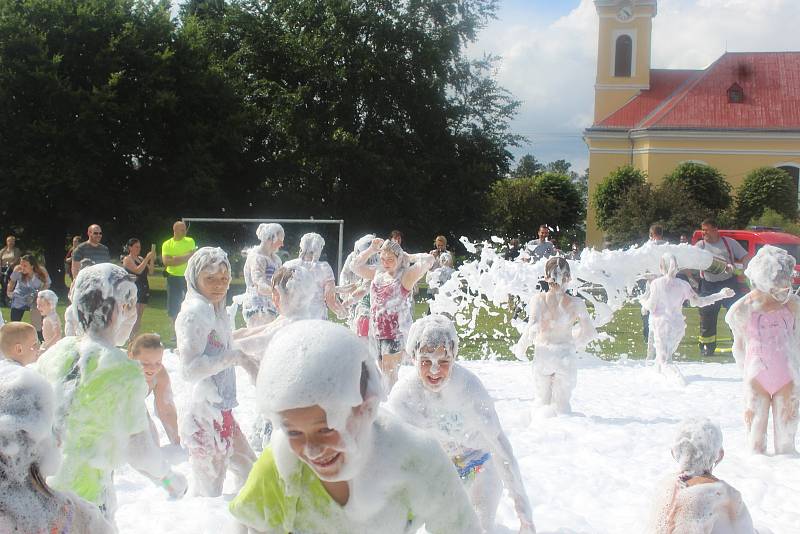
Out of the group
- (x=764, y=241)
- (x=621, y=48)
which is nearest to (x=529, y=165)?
(x=621, y=48)

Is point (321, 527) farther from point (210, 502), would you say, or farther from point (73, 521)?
point (210, 502)

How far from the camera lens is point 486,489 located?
4.11 meters

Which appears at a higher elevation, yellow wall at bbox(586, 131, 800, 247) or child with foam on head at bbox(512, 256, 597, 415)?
yellow wall at bbox(586, 131, 800, 247)

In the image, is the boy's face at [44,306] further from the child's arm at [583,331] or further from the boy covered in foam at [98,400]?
the child's arm at [583,331]

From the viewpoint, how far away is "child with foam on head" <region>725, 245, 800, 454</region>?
613 centimetres

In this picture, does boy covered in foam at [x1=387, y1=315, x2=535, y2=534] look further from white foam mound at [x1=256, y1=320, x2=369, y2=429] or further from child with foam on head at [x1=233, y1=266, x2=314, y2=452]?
white foam mound at [x1=256, y1=320, x2=369, y2=429]

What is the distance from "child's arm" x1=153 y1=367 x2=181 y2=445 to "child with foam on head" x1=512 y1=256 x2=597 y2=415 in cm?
330

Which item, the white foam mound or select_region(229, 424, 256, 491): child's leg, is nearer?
the white foam mound

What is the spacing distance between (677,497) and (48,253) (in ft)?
74.4

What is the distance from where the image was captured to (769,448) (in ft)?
21.7

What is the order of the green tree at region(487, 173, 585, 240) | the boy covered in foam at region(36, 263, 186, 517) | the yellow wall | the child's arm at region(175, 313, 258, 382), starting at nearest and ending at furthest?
the boy covered in foam at region(36, 263, 186, 517) < the child's arm at region(175, 313, 258, 382) < the yellow wall < the green tree at region(487, 173, 585, 240)

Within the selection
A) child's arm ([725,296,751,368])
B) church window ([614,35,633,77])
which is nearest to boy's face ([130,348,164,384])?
child's arm ([725,296,751,368])

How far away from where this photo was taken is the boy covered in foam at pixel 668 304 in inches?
368

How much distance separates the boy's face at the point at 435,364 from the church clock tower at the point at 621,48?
44.4 m
